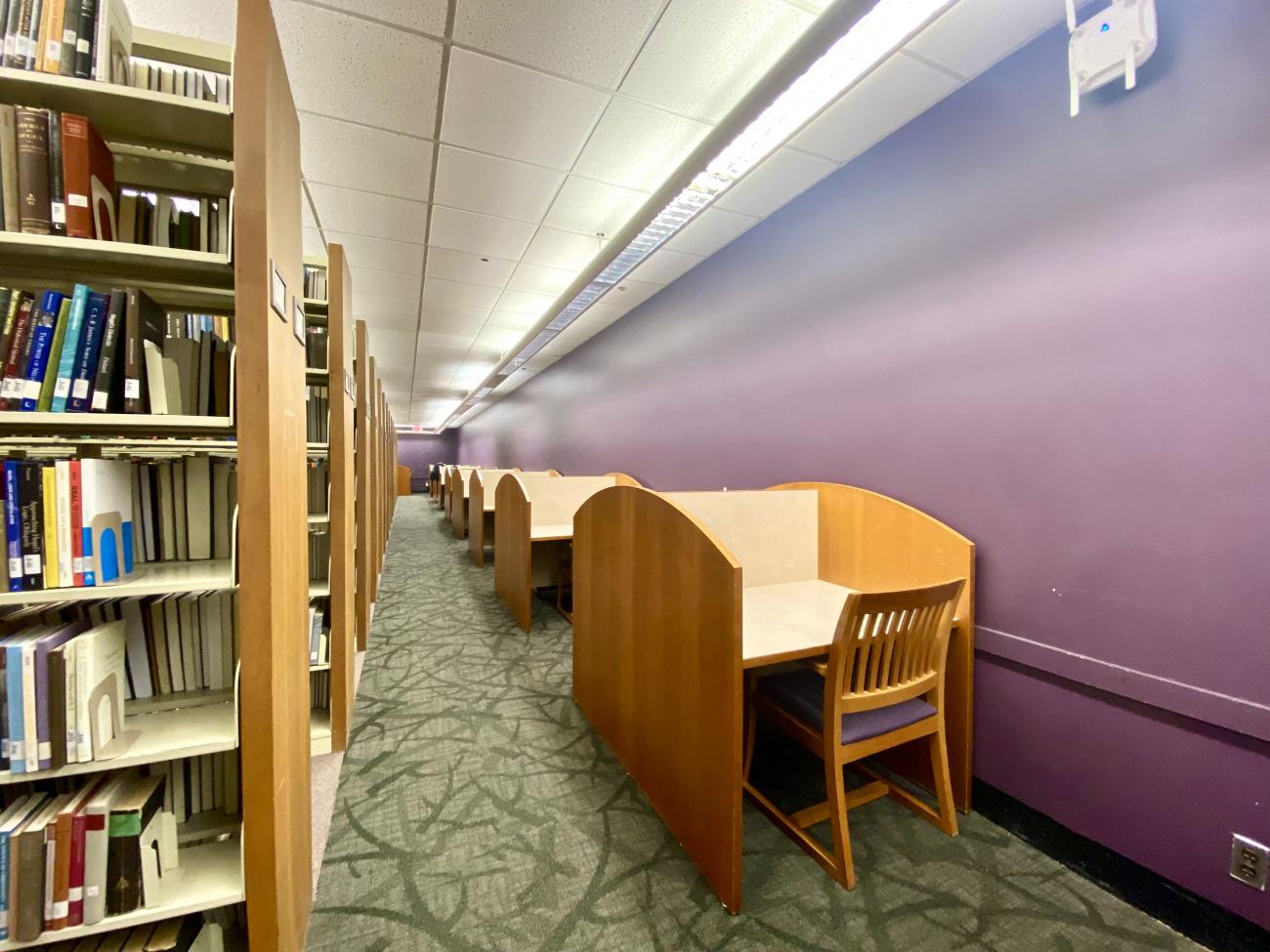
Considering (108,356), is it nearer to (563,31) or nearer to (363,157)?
(563,31)

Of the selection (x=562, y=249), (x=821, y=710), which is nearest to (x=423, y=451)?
(x=562, y=249)

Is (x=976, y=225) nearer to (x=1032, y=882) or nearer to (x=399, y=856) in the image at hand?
(x=1032, y=882)

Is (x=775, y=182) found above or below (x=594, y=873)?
above

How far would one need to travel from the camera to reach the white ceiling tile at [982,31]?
1.60 metres

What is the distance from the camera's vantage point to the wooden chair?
138 centimetres

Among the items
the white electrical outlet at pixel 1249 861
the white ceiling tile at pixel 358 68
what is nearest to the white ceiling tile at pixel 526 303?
the white ceiling tile at pixel 358 68

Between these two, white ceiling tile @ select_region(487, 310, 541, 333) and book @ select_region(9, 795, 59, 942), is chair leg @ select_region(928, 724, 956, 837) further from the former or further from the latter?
white ceiling tile @ select_region(487, 310, 541, 333)

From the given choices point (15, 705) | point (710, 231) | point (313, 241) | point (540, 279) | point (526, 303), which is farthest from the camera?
point (526, 303)

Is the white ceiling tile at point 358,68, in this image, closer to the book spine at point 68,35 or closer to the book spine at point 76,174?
the book spine at point 68,35

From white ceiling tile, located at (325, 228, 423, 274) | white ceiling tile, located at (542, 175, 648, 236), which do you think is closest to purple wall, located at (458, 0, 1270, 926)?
white ceiling tile, located at (542, 175, 648, 236)

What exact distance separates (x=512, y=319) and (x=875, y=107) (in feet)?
13.6

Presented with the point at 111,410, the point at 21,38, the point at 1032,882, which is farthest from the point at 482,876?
the point at 21,38

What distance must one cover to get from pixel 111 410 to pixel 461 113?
6.37ft

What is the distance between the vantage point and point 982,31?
66.1 inches
